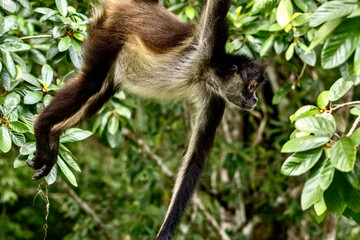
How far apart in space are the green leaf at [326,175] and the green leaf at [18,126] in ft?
5.55

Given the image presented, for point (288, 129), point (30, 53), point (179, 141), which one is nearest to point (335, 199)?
point (30, 53)

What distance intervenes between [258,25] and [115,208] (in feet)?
13.6

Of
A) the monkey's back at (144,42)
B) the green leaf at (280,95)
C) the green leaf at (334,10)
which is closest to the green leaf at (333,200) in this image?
the green leaf at (334,10)

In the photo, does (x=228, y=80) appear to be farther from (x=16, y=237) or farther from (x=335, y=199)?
(x=16, y=237)

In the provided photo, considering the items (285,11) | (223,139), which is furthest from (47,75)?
(223,139)

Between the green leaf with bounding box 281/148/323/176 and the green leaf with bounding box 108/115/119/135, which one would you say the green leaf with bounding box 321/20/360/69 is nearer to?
the green leaf with bounding box 281/148/323/176

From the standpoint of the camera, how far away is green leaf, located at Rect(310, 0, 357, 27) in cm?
172

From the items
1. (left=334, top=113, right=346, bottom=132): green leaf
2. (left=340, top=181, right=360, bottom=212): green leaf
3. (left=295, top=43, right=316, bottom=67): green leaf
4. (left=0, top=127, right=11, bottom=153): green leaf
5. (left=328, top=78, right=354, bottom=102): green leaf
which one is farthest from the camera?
(left=295, top=43, right=316, bottom=67): green leaf

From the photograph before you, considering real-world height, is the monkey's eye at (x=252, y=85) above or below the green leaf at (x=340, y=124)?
below

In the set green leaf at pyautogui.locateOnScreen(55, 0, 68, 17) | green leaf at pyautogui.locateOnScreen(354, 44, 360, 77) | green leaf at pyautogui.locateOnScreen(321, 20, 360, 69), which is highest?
green leaf at pyautogui.locateOnScreen(321, 20, 360, 69)

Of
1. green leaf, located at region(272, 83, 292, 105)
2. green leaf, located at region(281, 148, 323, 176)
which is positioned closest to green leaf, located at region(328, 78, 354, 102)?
green leaf, located at region(281, 148, 323, 176)

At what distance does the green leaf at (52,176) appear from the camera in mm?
3160

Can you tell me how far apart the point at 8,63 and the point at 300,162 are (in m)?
1.80

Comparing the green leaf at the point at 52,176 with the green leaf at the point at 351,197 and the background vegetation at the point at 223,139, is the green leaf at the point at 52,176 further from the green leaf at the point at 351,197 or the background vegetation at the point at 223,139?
the green leaf at the point at 351,197
